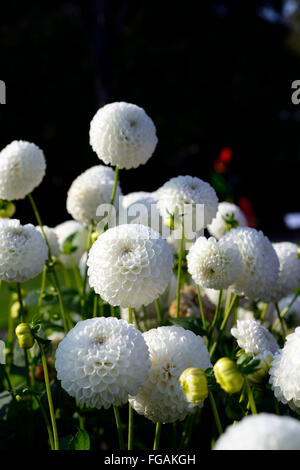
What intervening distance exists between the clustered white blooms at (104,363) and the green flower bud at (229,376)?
11 cm

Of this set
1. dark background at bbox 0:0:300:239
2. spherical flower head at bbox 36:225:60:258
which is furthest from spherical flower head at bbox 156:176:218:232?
dark background at bbox 0:0:300:239

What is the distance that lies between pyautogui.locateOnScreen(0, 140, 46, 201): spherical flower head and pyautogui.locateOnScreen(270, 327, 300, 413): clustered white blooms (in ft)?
1.84

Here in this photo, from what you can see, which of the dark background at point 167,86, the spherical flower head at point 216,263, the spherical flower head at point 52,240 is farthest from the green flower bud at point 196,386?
the dark background at point 167,86

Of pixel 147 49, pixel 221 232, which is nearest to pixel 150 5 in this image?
pixel 147 49

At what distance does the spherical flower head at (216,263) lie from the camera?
76 centimetres

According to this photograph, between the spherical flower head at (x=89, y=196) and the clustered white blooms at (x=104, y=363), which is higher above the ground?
the spherical flower head at (x=89, y=196)

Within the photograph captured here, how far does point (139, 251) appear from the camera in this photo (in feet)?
2.25

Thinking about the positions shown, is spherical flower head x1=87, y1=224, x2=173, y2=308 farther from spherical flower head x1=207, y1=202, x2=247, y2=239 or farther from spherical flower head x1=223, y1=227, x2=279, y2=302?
spherical flower head x1=207, y1=202, x2=247, y2=239

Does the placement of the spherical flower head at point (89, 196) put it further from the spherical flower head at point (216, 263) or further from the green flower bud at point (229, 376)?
the green flower bud at point (229, 376)

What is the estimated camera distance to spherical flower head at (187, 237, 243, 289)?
76 centimetres

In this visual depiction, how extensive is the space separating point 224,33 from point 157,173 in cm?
297

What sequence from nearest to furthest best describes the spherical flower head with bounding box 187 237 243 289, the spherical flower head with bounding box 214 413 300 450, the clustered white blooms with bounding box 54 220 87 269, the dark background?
the spherical flower head with bounding box 214 413 300 450, the spherical flower head with bounding box 187 237 243 289, the clustered white blooms with bounding box 54 220 87 269, the dark background
